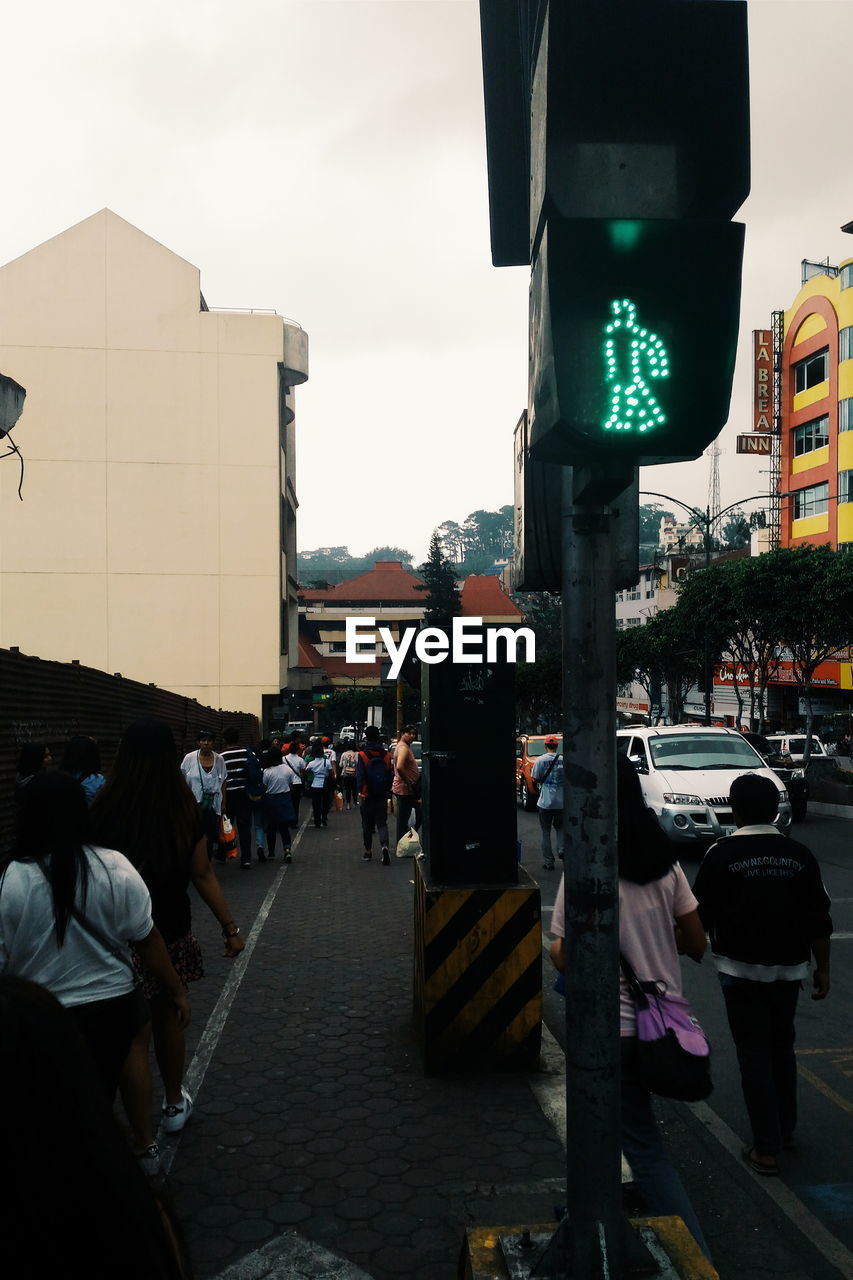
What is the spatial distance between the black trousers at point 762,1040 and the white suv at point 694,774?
823cm

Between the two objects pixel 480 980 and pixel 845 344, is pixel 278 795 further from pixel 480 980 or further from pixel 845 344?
pixel 845 344

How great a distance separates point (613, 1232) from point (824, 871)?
1152 cm

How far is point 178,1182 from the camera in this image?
184 inches

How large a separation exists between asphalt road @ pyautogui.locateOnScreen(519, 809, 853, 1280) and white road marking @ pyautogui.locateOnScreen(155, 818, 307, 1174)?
2190 millimetres

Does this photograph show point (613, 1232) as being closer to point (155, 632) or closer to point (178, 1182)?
point (178, 1182)

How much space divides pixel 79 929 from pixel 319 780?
17065mm

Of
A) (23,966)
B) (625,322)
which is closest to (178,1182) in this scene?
(23,966)

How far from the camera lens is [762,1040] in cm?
470

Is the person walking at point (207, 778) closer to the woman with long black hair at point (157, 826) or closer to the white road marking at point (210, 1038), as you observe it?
the white road marking at point (210, 1038)

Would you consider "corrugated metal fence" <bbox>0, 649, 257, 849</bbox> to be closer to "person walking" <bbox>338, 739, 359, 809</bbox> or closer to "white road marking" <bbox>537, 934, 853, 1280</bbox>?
"white road marking" <bbox>537, 934, 853, 1280</bbox>

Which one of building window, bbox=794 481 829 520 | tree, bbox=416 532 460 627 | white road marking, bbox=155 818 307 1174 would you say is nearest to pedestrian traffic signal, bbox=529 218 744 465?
white road marking, bbox=155 818 307 1174

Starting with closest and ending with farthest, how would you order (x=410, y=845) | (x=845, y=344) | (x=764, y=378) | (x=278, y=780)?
(x=410, y=845) → (x=278, y=780) → (x=845, y=344) → (x=764, y=378)

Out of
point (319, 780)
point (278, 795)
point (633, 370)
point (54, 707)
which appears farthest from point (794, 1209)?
Result: point (319, 780)

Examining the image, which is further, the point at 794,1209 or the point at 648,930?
the point at 794,1209
